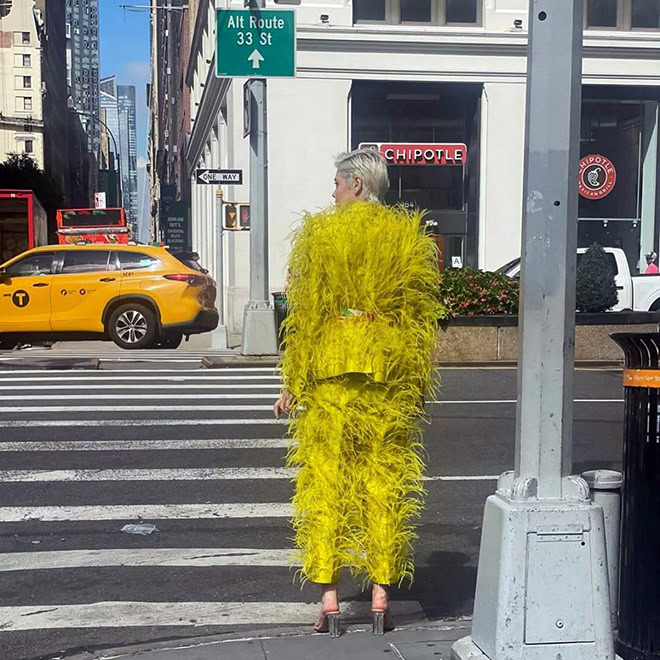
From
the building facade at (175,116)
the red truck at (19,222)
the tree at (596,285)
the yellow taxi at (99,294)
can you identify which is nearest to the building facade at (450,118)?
the yellow taxi at (99,294)

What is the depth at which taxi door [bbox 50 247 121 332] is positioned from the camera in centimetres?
1792

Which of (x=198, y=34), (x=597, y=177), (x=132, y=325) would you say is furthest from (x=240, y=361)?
(x=198, y=34)

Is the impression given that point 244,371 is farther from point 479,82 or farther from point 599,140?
point 599,140

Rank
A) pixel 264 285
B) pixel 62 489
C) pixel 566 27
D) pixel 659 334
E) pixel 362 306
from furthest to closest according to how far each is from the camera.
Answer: pixel 264 285 < pixel 62 489 < pixel 362 306 < pixel 659 334 < pixel 566 27

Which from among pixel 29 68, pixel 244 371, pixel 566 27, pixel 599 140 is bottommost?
pixel 244 371

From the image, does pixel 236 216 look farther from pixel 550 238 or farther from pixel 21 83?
pixel 21 83

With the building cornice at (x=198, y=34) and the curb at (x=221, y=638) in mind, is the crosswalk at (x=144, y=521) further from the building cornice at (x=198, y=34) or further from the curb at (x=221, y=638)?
the building cornice at (x=198, y=34)

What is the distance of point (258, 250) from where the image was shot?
16.4m

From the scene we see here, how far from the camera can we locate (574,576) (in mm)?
3230

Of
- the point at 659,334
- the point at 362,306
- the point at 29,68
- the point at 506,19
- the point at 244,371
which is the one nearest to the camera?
the point at 659,334

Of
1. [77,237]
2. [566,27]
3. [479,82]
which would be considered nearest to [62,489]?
[566,27]

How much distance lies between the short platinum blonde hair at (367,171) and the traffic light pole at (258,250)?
1217cm

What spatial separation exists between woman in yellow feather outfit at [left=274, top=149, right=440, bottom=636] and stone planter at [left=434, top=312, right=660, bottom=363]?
11.3 metres

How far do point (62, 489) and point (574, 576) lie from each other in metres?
4.78
